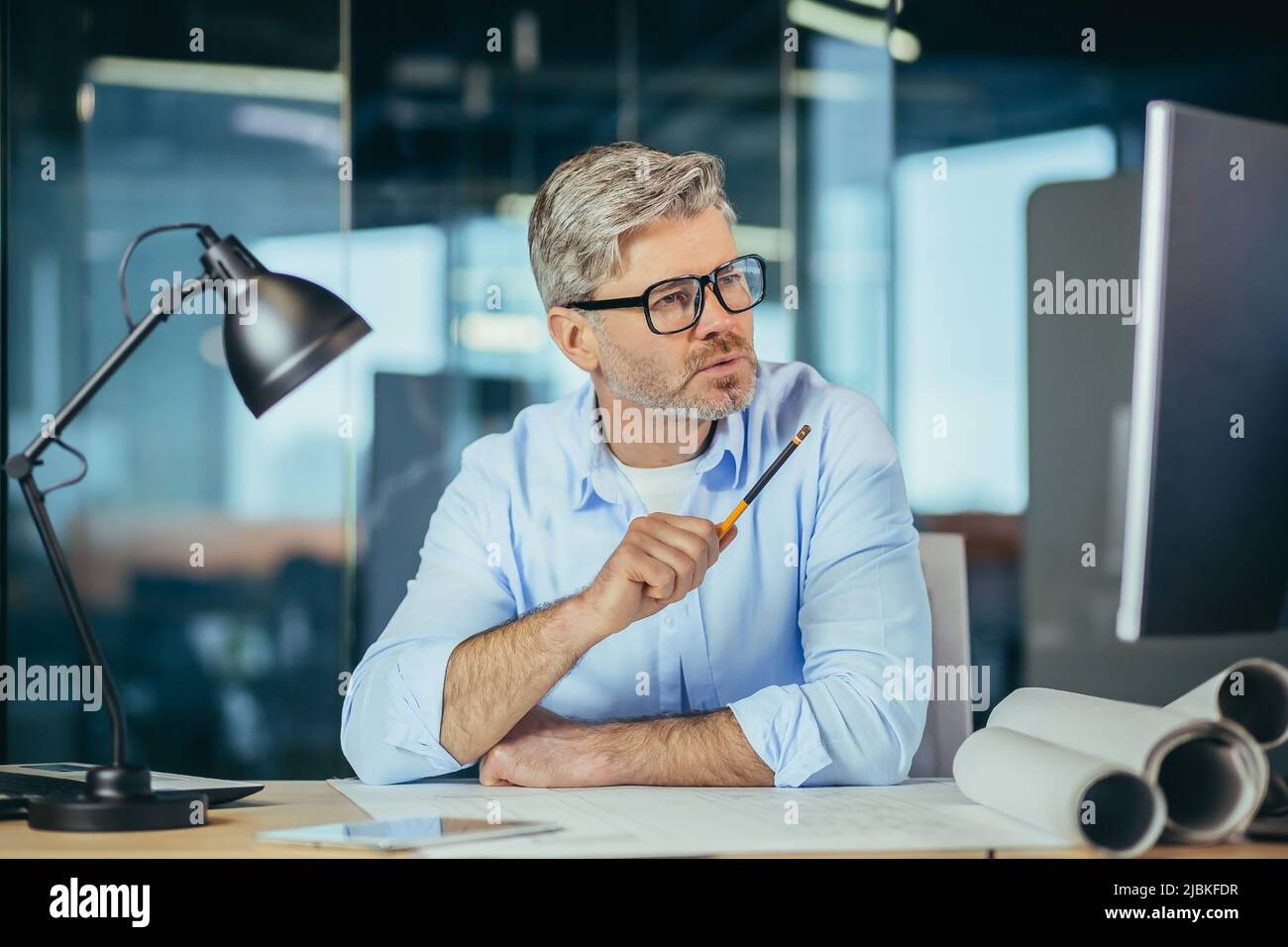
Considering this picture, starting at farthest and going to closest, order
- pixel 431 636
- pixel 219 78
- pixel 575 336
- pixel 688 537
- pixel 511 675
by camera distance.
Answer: pixel 219 78 < pixel 575 336 < pixel 431 636 < pixel 511 675 < pixel 688 537

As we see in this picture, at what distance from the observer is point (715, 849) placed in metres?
0.95

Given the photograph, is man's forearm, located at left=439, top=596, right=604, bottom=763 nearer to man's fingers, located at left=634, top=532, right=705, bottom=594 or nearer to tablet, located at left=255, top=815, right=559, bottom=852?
man's fingers, located at left=634, top=532, right=705, bottom=594

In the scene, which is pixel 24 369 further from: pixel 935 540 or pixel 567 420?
pixel 935 540

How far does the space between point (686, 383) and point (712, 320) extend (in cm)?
10

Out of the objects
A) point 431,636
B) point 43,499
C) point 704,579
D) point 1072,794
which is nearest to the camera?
point 1072,794

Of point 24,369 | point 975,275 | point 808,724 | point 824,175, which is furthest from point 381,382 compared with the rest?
point 808,724

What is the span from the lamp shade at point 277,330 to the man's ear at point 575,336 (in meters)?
0.78

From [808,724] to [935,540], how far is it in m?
0.45

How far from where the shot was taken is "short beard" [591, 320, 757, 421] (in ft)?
5.94

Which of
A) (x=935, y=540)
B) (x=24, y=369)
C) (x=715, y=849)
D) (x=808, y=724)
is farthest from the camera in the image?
(x=24, y=369)

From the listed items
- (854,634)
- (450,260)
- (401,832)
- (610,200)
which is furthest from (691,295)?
(450,260)

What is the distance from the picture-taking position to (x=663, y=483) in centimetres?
189

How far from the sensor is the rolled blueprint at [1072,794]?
36.9 inches

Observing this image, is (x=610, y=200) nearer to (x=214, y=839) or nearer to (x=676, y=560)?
(x=676, y=560)
